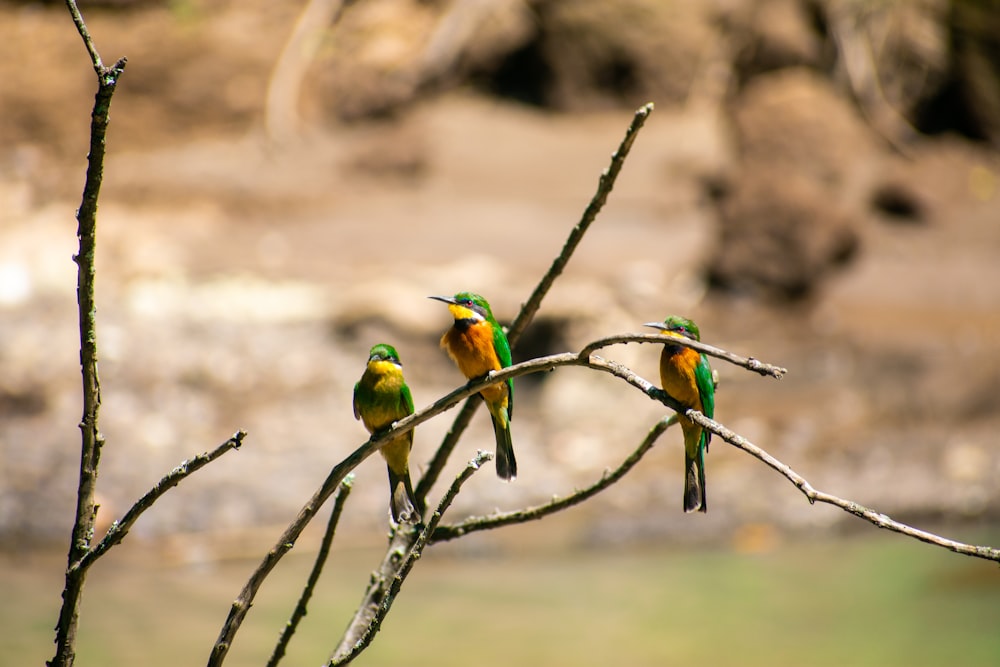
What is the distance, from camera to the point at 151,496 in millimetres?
1661

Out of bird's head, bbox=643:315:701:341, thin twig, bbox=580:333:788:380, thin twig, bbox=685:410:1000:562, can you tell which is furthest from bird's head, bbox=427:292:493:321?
thin twig, bbox=685:410:1000:562

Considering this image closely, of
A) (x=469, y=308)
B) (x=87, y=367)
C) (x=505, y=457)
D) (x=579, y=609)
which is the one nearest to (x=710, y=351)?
(x=505, y=457)

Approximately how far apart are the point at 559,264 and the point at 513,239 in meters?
11.1

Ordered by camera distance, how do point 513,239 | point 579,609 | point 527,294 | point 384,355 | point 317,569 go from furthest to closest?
1. point 513,239
2. point 527,294
3. point 579,609
4. point 384,355
5. point 317,569

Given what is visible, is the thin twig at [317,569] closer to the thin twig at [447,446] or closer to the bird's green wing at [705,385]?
the thin twig at [447,446]

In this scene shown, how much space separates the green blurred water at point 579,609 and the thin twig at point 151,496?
196 inches

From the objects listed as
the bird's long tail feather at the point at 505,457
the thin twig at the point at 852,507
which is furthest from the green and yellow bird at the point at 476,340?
the thin twig at the point at 852,507

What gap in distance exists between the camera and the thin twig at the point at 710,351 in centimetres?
138

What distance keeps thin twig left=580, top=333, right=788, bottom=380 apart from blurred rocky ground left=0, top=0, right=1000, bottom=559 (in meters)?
7.29

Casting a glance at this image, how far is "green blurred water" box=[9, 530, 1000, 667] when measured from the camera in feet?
22.4

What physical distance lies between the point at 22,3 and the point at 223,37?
105 inches

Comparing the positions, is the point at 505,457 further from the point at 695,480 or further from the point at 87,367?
the point at 87,367

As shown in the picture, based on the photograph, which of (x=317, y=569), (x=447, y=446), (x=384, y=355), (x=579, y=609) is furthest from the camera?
(x=579, y=609)

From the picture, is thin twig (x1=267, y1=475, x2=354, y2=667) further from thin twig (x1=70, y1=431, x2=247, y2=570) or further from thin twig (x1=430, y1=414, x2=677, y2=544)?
thin twig (x1=70, y1=431, x2=247, y2=570)
